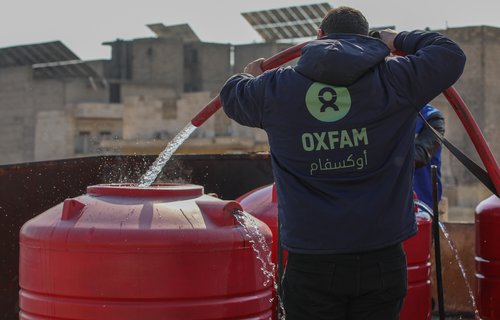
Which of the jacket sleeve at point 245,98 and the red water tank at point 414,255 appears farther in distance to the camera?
the red water tank at point 414,255

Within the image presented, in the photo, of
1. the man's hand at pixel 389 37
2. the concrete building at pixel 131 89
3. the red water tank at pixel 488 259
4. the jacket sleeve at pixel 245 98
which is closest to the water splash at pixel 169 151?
the jacket sleeve at pixel 245 98

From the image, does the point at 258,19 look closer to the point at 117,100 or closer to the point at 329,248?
the point at 117,100

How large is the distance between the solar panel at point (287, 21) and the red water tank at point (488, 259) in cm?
4014

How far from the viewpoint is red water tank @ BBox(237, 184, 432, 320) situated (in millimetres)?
A: 4137

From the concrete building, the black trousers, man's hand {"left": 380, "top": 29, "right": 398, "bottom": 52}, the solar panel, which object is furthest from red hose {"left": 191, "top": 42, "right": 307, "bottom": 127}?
the solar panel

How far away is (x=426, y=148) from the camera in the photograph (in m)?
4.69

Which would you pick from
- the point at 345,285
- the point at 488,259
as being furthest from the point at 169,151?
the point at 488,259

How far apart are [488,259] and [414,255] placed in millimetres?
390

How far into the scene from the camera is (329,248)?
270 centimetres

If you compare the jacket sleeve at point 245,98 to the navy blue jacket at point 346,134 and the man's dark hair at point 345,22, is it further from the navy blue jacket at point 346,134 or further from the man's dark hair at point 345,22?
the man's dark hair at point 345,22

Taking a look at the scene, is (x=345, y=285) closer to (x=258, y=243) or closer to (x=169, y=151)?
(x=258, y=243)

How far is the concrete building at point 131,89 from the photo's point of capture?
2900 centimetres

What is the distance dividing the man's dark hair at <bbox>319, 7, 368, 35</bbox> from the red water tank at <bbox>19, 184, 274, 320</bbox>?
29.8 inches

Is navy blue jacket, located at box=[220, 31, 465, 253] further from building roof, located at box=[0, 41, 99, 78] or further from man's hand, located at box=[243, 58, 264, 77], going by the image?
building roof, located at box=[0, 41, 99, 78]
